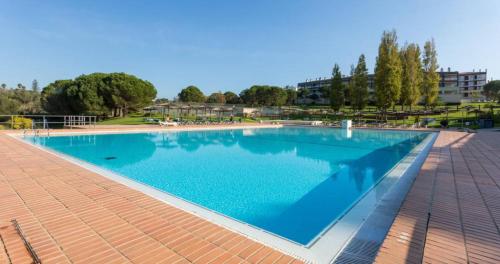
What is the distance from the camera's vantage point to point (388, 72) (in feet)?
72.4

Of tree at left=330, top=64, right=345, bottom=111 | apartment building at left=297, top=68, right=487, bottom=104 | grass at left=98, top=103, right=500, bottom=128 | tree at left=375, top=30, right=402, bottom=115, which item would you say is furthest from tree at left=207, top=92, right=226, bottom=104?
tree at left=375, top=30, right=402, bottom=115

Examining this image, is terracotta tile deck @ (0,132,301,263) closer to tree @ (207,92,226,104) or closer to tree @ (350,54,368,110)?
tree @ (350,54,368,110)

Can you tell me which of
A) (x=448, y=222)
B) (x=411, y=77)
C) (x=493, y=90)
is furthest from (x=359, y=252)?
(x=493, y=90)

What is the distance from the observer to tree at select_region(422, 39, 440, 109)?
897 inches

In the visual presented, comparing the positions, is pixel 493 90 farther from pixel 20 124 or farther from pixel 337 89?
pixel 20 124

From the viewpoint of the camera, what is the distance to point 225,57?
2917 cm

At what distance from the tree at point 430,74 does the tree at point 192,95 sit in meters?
44.3

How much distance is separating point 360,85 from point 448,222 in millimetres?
25361

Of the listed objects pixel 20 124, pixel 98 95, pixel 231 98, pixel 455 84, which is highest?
pixel 455 84

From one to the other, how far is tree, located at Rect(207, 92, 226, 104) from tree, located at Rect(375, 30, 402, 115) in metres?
42.1

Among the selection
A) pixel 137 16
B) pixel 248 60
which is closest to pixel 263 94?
pixel 248 60

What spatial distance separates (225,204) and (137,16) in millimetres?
18105

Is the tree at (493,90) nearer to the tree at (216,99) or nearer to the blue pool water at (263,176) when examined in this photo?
the tree at (216,99)

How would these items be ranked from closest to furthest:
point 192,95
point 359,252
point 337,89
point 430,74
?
point 359,252, point 430,74, point 337,89, point 192,95
